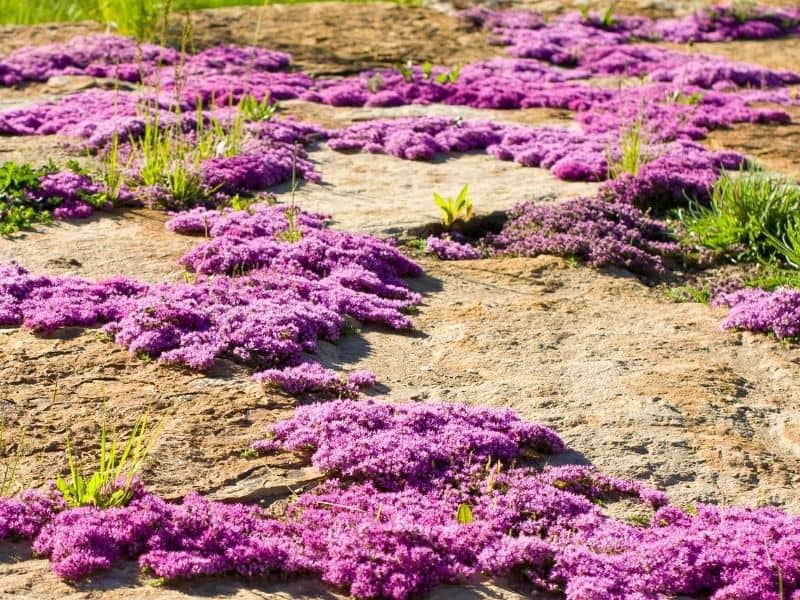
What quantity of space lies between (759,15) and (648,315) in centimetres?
1888

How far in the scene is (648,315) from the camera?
10164mm

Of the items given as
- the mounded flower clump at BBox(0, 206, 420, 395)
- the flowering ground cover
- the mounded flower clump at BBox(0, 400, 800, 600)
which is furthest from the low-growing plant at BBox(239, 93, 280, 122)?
the mounded flower clump at BBox(0, 400, 800, 600)

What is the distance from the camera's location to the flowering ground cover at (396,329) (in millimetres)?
5938

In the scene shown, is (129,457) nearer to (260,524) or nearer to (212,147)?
(260,524)

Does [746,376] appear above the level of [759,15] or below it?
below

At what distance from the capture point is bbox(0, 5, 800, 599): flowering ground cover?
594cm

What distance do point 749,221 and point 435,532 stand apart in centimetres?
696

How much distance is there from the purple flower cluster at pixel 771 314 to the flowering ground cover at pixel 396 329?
1.0 inches

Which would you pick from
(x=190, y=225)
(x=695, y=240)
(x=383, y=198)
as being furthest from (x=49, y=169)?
(x=695, y=240)

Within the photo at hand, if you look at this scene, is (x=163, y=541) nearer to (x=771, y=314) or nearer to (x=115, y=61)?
(x=771, y=314)

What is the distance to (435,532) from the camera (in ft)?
20.0

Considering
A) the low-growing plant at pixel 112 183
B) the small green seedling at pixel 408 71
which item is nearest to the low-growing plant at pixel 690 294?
the low-growing plant at pixel 112 183

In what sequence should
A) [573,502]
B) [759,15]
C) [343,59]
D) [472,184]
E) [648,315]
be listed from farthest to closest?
1. [759,15]
2. [343,59]
3. [472,184]
4. [648,315]
5. [573,502]

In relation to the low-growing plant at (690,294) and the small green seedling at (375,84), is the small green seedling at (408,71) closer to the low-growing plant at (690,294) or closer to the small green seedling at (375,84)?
the small green seedling at (375,84)
